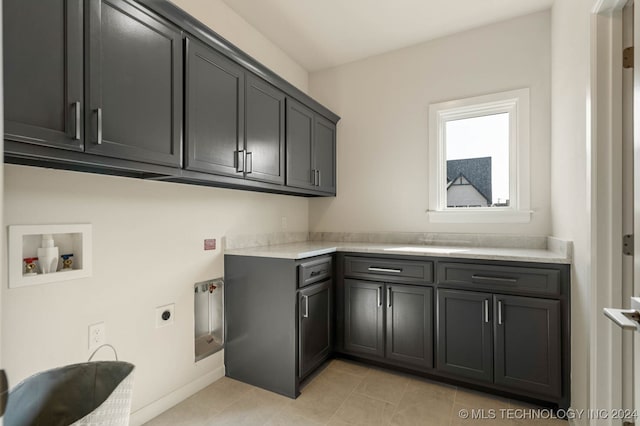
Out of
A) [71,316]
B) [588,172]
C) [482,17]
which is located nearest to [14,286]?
[71,316]

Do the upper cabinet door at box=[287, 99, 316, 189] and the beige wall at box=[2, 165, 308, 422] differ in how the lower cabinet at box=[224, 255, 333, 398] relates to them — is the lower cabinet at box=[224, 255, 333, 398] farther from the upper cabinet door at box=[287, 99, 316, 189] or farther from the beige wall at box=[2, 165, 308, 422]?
the upper cabinet door at box=[287, 99, 316, 189]

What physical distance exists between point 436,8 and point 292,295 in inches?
97.7

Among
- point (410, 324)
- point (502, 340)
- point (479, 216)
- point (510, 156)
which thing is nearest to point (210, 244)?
point (410, 324)

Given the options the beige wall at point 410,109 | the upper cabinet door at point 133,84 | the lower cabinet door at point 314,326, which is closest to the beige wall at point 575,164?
the beige wall at point 410,109

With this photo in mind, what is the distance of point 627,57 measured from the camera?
1428 millimetres

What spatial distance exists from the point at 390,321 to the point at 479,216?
1.19 m

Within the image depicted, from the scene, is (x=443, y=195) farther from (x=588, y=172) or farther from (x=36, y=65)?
(x=36, y=65)

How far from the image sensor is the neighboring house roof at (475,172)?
2.80 metres

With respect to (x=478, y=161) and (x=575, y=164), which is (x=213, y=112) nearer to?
(x=575, y=164)

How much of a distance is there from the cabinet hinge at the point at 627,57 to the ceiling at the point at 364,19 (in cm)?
137

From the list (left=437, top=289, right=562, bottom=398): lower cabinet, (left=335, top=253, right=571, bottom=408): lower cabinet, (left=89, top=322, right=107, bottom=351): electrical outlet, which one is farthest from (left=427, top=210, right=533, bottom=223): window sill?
(left=89, top=322, right=107, bottom=351): electrical outlet

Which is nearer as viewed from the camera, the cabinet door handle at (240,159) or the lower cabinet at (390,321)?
the cabinet door handle at (240,159)

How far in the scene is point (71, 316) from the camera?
156cm

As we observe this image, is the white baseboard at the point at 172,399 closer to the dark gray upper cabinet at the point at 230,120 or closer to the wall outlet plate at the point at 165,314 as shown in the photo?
the wall outlet plate at the point at 165,314
